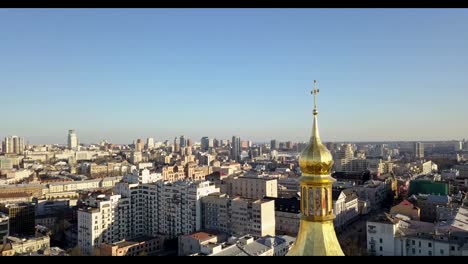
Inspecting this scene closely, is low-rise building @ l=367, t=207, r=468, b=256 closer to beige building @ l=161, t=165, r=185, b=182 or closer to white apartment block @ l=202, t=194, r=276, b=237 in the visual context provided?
white apartment block @ l=202, t=194, r=276, b=237

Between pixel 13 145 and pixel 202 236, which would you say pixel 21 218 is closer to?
pixel 202 236

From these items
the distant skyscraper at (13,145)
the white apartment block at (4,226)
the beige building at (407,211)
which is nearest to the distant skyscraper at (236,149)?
the distant skyscraper at (13,145)

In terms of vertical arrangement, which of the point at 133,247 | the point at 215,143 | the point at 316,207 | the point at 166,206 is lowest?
the point at 133,247

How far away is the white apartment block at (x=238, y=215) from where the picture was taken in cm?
667

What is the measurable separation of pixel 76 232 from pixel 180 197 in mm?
2049

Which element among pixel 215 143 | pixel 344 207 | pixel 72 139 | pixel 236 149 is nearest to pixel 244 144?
pixel 215 143

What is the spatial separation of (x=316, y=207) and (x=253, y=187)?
27.8 feet

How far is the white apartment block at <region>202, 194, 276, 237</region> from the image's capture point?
667 centimetres

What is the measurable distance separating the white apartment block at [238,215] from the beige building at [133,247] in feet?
3.13

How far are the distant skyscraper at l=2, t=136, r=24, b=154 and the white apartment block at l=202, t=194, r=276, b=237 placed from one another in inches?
745

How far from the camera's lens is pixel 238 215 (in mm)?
6863

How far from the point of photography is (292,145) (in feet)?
117

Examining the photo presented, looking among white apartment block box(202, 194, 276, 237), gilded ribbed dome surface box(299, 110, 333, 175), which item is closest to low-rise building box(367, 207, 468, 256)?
white apartment block box(202, 194, 276, 237)
